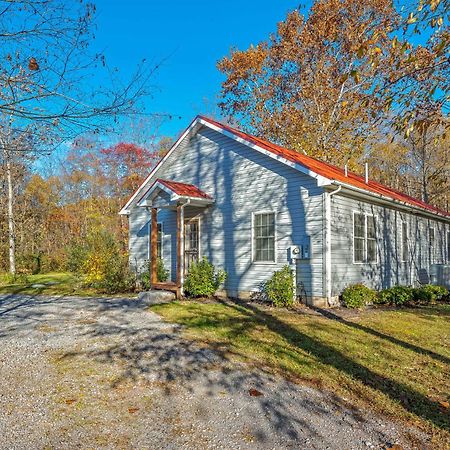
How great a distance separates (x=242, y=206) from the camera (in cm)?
1234

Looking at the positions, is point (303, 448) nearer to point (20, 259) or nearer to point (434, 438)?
point (434, 438)

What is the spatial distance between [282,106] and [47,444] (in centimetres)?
2410

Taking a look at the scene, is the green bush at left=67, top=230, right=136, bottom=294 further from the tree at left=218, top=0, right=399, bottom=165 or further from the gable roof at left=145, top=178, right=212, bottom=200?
the tree at left=218, top=0, right=399, bottom=165

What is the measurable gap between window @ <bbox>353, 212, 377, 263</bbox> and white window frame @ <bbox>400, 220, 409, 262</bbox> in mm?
2422

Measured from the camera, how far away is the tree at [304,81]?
74.6 ft

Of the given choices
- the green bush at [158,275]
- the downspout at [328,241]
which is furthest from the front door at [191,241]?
the downspout at [328,241]

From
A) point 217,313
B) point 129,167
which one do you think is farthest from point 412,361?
point 129,167

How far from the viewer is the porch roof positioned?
→ 11.9m

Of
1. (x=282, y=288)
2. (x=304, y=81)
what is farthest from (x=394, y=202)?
(x=304, y=81)

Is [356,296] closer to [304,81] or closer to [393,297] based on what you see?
[393,297]

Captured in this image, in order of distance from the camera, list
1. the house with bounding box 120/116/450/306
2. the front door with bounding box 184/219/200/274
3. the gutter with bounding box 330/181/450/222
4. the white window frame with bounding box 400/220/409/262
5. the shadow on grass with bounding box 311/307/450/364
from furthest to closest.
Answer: the white window frame with bounding box 400/220/409/262, the front door with bounding box 184/219/200/274, the house with bounding box 120/116/450/306, the gutter with bounding box 330/181/450/222, the shadow on grass with bounding box 311/307/450/364

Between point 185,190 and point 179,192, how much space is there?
549 mm

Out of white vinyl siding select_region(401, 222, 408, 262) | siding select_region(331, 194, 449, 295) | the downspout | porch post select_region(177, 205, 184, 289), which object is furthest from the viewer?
white vinyl siding select_region(401, 222, 408, 262)

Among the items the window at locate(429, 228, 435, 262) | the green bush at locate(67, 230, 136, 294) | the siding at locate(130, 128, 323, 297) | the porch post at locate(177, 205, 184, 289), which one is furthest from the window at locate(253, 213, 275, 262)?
the window at locate(429, 228, 435, 262)
